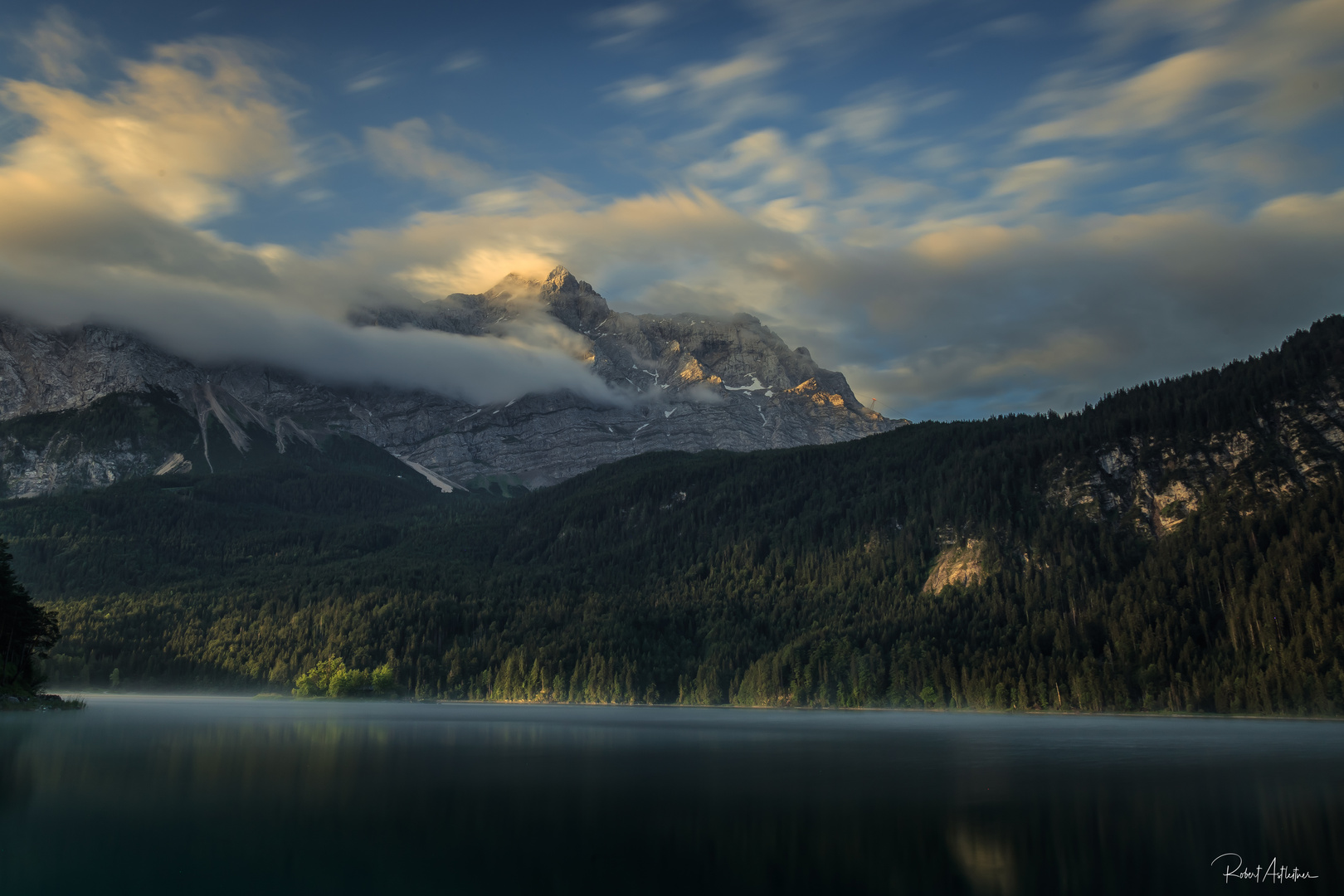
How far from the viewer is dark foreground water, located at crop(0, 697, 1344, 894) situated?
37.3 m

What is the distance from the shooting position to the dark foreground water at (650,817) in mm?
37281

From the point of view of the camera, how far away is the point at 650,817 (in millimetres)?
52000

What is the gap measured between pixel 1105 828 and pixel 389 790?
44239 millimetres
